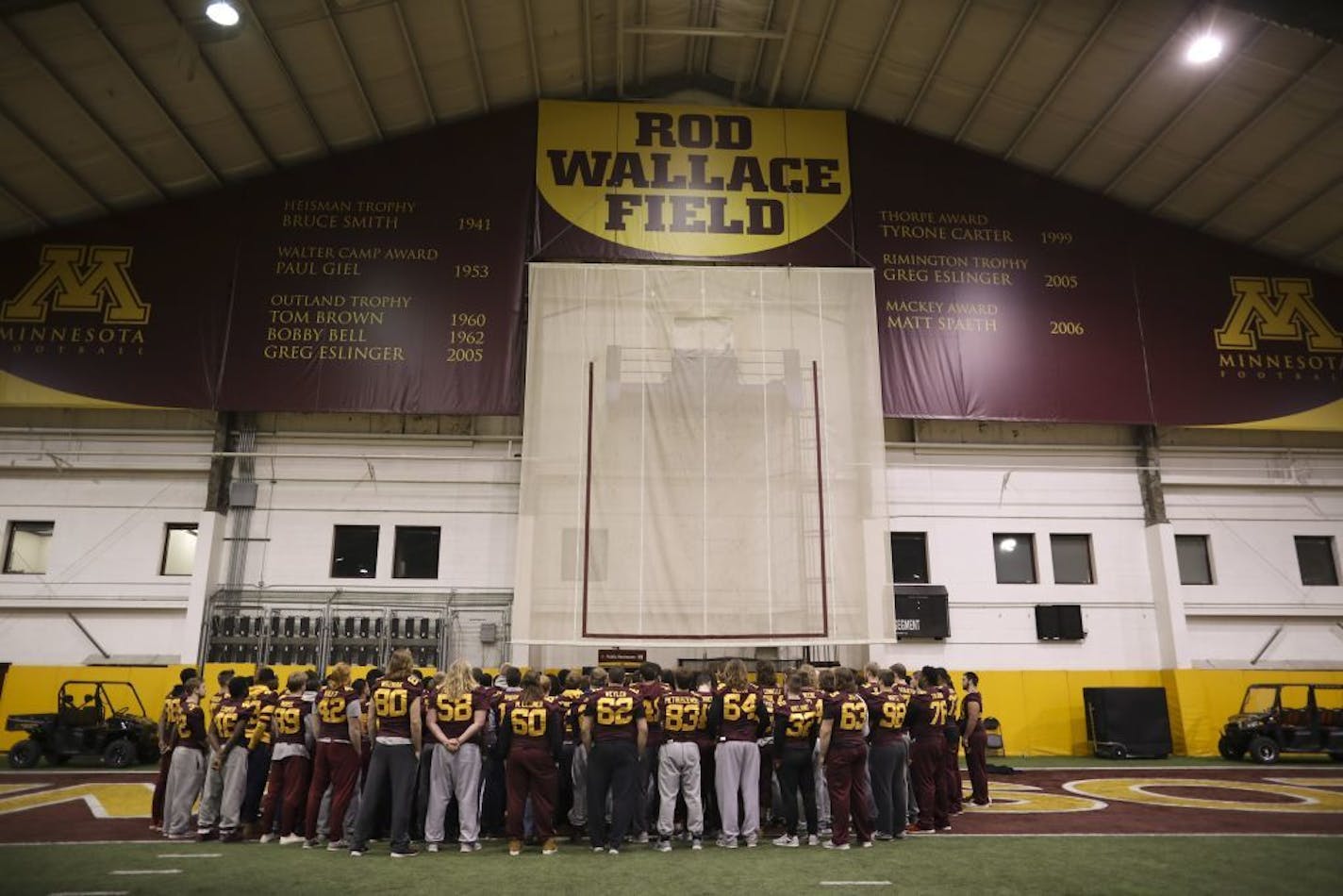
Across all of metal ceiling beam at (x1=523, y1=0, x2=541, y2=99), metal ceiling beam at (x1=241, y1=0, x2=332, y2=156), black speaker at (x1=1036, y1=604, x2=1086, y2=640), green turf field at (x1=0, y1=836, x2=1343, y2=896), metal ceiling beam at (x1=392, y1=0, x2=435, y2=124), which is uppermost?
metal ceiling beam at (x1=523, y1=0, x2=541, y2=99)

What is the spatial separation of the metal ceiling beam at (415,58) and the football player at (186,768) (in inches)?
434

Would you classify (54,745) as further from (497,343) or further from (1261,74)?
Answer: (1261,74)

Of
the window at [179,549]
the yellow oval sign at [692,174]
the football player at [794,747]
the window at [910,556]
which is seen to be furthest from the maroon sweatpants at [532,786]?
the window at [179,549]

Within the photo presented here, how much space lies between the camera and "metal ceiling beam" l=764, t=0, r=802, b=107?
15.0m

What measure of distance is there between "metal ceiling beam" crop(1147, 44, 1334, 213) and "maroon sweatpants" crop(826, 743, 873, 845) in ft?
42.5

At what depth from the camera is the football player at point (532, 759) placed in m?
7.05

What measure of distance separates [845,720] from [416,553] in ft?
34.3

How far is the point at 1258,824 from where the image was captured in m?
7.63

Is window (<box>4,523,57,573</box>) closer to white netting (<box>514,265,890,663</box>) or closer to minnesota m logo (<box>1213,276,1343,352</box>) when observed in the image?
white netting (<box>514,265,890,663</box>)

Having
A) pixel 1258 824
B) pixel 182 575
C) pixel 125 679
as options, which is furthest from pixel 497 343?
pixel 1258 824

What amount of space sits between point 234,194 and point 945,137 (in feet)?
45.5

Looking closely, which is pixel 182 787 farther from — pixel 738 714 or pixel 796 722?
pixel 796 722

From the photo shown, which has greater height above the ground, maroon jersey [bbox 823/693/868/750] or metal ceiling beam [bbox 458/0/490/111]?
metal ceiling beam [bbox 458/0/490/111]

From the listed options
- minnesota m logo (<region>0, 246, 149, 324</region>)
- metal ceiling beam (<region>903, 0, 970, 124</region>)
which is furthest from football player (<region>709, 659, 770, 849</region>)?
minnesota m logo (<region>0, 246, 149, 324</region>)
